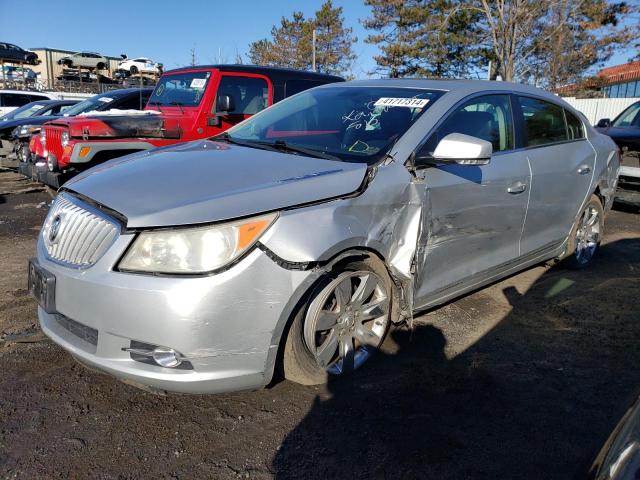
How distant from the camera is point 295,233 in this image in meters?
2.36

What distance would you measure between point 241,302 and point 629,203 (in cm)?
742

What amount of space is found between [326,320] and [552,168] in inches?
98.2

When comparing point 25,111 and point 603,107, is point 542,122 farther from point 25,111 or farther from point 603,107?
point 603,107

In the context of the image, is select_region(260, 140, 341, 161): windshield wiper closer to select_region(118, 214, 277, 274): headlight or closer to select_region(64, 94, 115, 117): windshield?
select_region(118, 214, 277, 274): headlight

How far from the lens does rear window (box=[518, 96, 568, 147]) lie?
398cm

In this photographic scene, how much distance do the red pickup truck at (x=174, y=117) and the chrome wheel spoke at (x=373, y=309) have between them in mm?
4380

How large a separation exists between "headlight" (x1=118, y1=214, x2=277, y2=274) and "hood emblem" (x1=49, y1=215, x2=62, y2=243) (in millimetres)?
574

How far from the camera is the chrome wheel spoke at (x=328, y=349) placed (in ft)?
8.93

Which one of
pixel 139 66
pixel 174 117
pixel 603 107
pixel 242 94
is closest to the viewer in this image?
pixel 174 117

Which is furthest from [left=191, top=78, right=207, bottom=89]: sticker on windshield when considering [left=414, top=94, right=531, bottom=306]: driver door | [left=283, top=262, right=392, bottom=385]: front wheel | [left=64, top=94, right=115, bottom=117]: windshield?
[left=283, top=262, right=392, bottom=385]: front wheel

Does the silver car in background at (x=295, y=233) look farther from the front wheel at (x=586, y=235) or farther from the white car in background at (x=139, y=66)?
the white car in background at (x=139, y=66)

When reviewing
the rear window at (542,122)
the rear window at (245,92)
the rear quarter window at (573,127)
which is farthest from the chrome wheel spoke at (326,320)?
the rear window at (245,92)

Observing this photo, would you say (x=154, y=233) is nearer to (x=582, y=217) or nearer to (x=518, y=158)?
(x=518, y=158)

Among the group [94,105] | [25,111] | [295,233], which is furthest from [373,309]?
[25,111]
